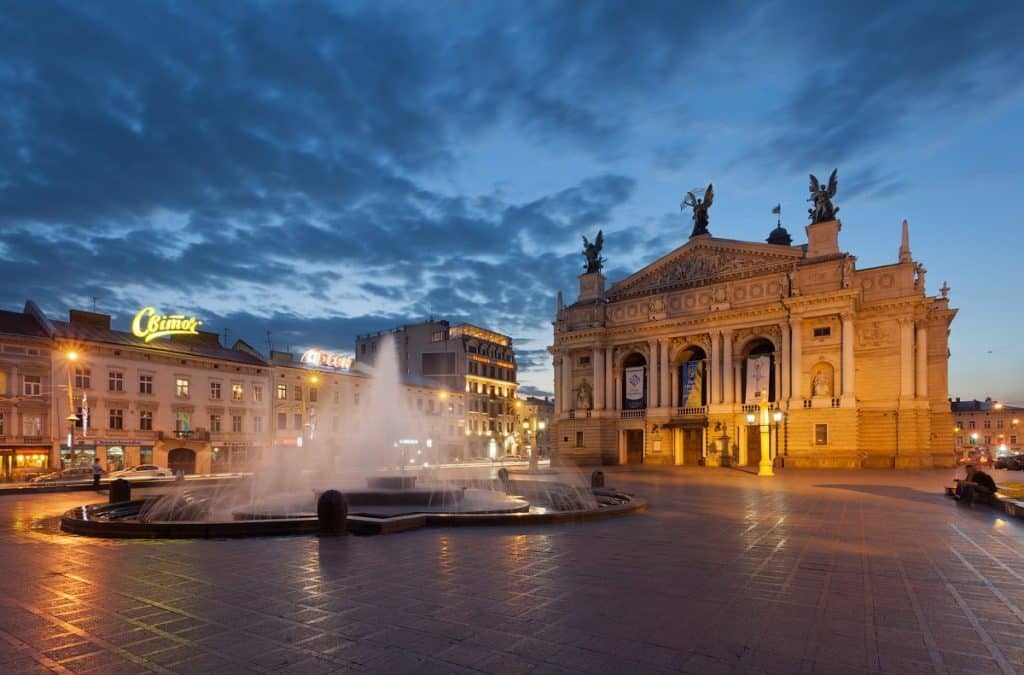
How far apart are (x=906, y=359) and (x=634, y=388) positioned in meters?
23.7

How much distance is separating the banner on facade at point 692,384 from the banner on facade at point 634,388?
458 centimetres

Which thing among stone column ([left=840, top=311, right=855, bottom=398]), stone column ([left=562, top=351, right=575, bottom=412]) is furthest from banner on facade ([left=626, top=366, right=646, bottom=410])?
stone column ([left=840, top=311, right=855, bottom=398])

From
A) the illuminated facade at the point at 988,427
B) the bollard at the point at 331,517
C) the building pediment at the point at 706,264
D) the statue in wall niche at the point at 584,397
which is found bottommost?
the illuminated facade at the point at 988,427

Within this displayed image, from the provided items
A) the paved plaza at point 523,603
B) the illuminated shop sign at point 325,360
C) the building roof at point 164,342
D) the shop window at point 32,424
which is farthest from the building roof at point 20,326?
the paved plaza at point 523,603

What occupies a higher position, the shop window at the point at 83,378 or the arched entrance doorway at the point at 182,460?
the shop window at the point at 83,378

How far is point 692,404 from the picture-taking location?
59.4 meters

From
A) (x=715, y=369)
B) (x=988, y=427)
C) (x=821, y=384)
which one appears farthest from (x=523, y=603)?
(x=988, y=427)

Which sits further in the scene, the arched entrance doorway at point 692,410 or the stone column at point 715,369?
the arched entrance doorway at point 692,410

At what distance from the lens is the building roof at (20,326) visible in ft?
140

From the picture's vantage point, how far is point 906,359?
50.7 m

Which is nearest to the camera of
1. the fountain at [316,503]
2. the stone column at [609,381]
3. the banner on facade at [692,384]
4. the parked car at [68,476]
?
the fountain at [316,503]

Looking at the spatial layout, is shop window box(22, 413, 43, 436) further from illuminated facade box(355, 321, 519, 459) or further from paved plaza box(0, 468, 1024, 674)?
illuminated facade box(355, 321, 519, 459)

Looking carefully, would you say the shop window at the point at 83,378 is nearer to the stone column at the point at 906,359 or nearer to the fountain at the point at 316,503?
the fountain at the point at 316,503

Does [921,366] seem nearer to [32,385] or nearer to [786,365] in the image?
[786,365]
